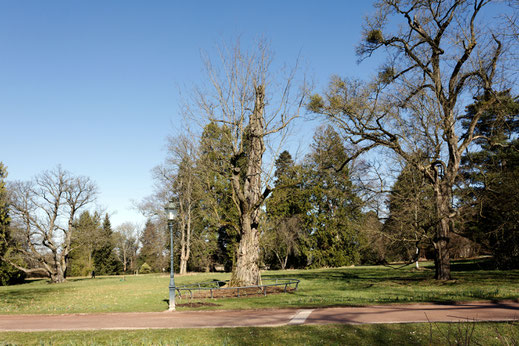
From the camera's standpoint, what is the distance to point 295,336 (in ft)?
24.5

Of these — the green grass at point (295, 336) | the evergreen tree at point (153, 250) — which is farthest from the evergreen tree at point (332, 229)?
the green grass at point (295, 336)

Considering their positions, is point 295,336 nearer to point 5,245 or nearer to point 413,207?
point 413,207

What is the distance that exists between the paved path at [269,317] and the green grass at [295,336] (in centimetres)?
76

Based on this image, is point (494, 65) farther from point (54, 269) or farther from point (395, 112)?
point (54, 269)

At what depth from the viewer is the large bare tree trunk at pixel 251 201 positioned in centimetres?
1711

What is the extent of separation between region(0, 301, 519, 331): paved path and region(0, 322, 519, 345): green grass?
76cm

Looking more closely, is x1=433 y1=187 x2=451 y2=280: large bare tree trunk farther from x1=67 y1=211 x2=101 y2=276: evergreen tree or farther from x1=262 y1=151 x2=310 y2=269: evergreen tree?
x1=67 y1=211 x2=101 y2=276: evergreen tree

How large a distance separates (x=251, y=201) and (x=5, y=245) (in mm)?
30044

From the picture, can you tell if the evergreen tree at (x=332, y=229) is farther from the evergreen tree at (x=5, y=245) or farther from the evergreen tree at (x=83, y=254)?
the evergreen tree at (x=5, y=245)

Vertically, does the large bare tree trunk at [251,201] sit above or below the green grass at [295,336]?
above

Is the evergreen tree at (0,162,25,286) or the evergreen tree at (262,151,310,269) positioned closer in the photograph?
the evergreen tree at (0,162,25,286)

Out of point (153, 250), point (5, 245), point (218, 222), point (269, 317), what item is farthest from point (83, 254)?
point (269, 317)

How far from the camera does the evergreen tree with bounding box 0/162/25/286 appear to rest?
3521cm

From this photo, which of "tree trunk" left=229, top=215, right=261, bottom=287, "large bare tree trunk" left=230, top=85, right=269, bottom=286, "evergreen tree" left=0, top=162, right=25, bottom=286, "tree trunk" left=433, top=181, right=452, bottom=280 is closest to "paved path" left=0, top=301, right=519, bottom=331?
"tree trunk" left=229, top=215, right=261, bottom=287
